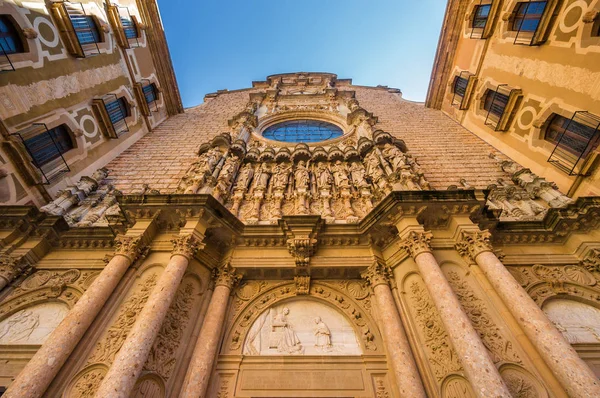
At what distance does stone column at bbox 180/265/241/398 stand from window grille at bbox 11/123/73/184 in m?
7.06

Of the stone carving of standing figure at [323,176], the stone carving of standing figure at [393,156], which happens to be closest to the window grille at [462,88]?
the stone carving of standing figure at [393,156]

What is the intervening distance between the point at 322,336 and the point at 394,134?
1155 centimetres

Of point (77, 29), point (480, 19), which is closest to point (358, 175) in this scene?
point (480, 19)

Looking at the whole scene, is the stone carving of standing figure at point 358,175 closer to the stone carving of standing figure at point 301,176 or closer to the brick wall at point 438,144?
the stone carving of standing figure at point 301,176

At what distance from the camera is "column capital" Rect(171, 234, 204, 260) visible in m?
6.04

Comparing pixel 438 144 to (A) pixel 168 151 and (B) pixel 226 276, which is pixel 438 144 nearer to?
(B) pixel 226 276

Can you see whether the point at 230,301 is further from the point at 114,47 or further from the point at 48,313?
the point at 114,47

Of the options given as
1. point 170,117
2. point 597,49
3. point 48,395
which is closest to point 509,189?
point 597,49

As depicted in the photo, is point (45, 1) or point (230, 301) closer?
point (230, 301)

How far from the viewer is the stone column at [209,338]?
4910 mm

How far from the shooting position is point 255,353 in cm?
580

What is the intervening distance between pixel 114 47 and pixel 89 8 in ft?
5.57

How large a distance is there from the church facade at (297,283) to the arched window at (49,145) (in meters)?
0.13

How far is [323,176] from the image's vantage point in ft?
33.4
